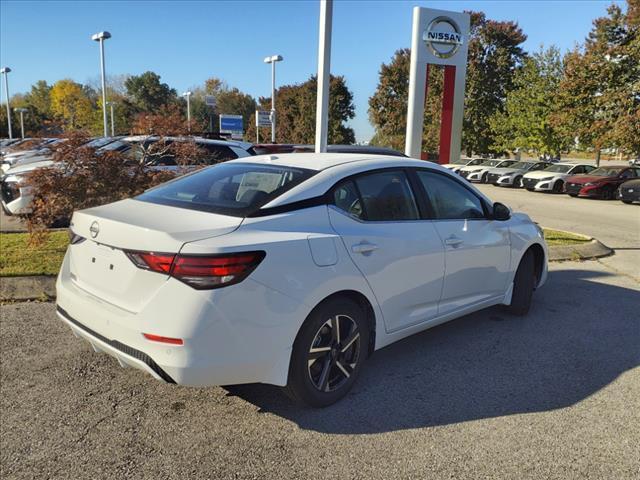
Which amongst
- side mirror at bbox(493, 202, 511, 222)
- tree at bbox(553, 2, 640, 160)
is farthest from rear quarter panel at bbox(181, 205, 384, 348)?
tree at bbox(553, 2, 640, 160)

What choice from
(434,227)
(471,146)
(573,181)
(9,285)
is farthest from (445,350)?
(471,146)

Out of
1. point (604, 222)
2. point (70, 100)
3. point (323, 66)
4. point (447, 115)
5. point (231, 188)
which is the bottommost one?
point (604, 222)

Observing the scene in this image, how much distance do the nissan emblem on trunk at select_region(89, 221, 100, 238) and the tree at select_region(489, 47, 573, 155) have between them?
34.5 m

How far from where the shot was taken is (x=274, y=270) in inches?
114

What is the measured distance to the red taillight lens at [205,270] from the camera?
275cm

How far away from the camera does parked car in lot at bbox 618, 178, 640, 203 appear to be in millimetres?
19875

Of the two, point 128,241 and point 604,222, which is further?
point 604,222

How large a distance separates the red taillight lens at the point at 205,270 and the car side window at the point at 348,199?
98cm

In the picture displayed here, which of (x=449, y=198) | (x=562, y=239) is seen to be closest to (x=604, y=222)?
(x=562, y=239)

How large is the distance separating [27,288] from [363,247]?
13.3ft

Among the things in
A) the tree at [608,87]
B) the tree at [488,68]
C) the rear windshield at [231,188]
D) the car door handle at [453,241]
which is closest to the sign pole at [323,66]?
the car door handle at [453,241]

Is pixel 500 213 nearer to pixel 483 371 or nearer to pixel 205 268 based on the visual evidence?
pixel 483 371

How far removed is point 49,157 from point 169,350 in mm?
5585

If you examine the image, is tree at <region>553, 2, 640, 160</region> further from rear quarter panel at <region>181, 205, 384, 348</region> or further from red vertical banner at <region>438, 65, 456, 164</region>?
rear quarter panel at <region>181, 205, 384, 348</region>
